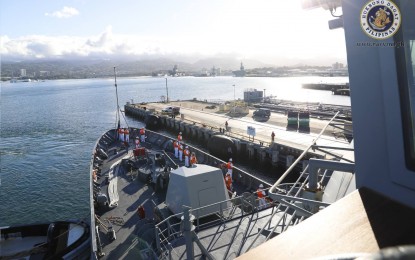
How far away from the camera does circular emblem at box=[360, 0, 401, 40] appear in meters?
2.76

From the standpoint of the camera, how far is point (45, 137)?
57.2 meters

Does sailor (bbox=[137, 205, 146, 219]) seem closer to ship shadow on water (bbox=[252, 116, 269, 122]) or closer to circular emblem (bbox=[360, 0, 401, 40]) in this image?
circular emblem (bbox=[360, 0, 401, 40])

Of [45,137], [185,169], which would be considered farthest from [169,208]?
[45,137]

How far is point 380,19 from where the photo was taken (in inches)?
112

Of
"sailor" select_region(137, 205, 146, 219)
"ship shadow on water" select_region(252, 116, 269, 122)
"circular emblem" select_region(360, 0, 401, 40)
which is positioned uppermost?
"circular emblem" select_region(360, 0, 401, 40)

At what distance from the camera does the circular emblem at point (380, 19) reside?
9.05 feet

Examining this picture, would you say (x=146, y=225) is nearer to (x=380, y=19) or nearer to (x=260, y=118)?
(x=380, y=19)

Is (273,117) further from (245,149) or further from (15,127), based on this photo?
(15,127)

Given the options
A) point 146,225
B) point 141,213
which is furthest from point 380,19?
point 141,213

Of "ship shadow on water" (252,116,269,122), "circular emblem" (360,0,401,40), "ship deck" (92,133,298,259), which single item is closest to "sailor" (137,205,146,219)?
"ship deck" (92,133,298,259)

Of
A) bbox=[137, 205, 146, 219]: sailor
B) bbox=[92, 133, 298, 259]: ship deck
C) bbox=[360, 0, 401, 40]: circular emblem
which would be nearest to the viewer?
bbox=[360, 0, 401, 40]: circular emblem

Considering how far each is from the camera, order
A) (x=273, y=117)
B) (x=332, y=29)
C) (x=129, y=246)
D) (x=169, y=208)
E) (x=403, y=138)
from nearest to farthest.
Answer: (x=403, y=138), (x=332, y=29), (x=129, y=246), (x=169, y=208), (x=273, y=117)

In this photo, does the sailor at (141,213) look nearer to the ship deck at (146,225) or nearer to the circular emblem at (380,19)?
the ship deck at (146,225)

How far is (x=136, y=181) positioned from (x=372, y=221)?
1856 cm
